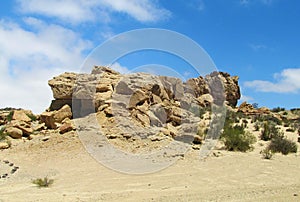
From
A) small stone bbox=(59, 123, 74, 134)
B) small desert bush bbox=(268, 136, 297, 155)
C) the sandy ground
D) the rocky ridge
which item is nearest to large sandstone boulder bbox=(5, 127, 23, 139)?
the rocky ridge

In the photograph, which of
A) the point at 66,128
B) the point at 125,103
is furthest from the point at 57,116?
the point at 125,103

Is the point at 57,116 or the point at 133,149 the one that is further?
the point at 57,116

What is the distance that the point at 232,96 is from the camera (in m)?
42.6

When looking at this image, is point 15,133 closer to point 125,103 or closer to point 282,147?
point 125,103

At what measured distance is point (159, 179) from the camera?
1184 centimetres

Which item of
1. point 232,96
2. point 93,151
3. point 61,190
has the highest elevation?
point 232,96

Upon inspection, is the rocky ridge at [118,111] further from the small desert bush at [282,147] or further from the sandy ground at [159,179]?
the small desert bush at [282,147]

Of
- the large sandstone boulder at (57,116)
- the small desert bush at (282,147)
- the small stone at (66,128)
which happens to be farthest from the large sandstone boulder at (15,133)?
the small desert bush at (282,147)

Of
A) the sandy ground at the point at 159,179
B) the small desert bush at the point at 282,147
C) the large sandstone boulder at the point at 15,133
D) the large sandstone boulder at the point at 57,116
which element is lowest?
the sandy ground at the point at 159,179

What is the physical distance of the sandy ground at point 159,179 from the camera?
9211 mm

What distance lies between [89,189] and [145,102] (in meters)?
12.3

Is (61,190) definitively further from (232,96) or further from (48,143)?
(232,96)

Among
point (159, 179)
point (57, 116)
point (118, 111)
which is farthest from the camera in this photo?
point (57, 116)

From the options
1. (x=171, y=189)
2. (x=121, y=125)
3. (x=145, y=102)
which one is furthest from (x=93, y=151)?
(x=171, y=189)
